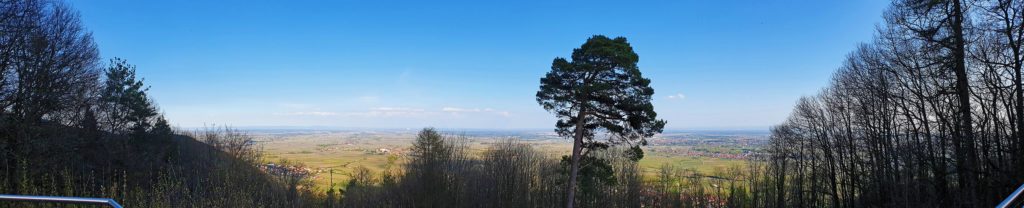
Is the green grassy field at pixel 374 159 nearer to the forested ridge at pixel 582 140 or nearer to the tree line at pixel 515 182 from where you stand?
the tree line at pixel 515 182

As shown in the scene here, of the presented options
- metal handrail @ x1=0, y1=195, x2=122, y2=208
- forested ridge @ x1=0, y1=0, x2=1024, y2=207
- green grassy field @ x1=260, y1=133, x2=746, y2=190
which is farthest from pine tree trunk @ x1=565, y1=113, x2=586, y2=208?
Answer: green grassy field @ x1=260, y1=133, x2=746, y2=190

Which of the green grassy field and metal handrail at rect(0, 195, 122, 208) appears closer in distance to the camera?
metal handrail at rect(0, 195, 122, 208)

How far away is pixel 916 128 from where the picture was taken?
18.9 m

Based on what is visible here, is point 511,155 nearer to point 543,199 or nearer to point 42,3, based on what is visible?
point 543,199

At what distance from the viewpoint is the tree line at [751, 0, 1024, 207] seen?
1229 centimetres

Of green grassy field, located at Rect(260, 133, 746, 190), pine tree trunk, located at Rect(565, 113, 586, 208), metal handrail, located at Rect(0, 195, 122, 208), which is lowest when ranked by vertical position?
green grassy field, located at Rect(260, 133, 746, 190)

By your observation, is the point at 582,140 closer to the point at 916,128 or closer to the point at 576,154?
the point at 576,154

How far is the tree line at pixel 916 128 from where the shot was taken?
484 inches

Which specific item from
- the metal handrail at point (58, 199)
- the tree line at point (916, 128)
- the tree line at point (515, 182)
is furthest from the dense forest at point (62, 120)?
the tree line at point (916, 128)

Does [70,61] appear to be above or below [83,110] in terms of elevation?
above

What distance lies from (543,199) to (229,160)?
18.2 m

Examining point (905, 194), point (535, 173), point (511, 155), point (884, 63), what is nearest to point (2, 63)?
point (511, 155)

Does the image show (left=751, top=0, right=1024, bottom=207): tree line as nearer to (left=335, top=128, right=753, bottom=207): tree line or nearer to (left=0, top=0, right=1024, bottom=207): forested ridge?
(left=0, top=0, right=1024, bottom=207): forested ridge

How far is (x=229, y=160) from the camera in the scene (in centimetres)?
2056
